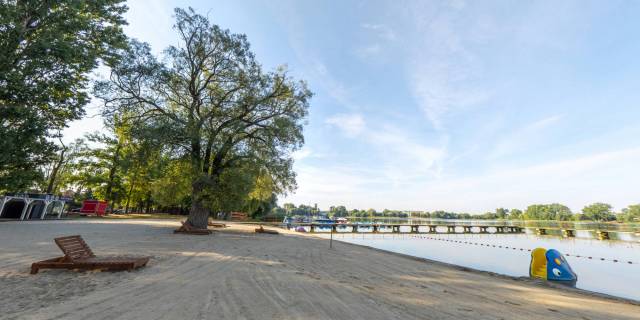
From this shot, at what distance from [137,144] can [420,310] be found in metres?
20.2

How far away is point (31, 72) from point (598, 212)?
8549 inches

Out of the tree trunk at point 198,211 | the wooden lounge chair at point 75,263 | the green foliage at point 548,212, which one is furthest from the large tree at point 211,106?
the green foliage at point 548,212

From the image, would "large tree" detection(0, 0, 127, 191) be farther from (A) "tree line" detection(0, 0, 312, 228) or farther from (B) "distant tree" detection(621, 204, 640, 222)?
(B) "distant tree" detection(621, 204, 640, 222)

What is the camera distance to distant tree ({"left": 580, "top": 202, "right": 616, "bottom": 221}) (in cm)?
14035

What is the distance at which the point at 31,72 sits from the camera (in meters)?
15.8

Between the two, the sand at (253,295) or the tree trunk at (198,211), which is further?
the tree trunk at (198,211)

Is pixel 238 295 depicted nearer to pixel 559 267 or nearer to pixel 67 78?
pixel 559 267

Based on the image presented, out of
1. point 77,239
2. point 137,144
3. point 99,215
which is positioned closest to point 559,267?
point 77,239

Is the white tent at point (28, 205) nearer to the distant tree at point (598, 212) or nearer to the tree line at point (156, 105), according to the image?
the tree line at point (156, 105)

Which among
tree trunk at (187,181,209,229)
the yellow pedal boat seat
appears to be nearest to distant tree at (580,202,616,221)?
the yellow pedal boat seat

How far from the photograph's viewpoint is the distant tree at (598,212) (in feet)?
460

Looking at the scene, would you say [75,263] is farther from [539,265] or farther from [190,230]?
[539,265]

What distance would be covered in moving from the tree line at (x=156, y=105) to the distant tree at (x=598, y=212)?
199m

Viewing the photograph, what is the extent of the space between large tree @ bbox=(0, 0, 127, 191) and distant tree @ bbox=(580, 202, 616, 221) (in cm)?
21341
